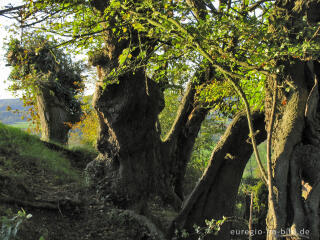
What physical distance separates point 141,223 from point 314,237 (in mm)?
3731

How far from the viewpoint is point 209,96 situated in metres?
7.12

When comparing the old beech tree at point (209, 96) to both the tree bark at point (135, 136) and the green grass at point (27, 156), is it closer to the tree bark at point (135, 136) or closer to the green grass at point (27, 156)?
the tree bark at point (135, 136)

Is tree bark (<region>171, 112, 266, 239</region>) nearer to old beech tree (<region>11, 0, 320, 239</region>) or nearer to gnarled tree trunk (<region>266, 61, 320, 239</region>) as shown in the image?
old beech tree (<region>11, 0, 320, 239</region>)

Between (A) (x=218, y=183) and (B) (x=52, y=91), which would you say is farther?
(B) (x=52, y=91)

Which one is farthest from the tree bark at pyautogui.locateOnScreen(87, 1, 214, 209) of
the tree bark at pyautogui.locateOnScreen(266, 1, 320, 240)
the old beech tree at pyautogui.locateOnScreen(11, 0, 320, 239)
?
the tree bark at pyautogui.locateOnScreen(266, 1, 320, 240)

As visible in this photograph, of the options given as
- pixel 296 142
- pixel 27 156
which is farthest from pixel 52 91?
pixel 296 142

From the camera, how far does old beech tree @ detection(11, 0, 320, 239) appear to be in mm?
3508

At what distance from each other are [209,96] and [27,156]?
16.9 ft

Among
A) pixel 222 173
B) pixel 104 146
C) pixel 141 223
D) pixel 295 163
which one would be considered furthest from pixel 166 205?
pixel 295 163

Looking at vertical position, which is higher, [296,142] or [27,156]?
[296,142]

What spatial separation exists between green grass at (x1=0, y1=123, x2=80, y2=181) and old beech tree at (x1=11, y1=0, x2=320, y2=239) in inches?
36.3

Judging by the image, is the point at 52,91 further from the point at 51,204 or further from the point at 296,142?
the point at 296,142

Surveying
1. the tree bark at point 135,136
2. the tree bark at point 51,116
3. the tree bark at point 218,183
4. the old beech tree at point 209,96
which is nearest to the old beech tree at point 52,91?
the tree bark at point 51,116

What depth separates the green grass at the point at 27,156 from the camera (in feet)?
25.5
